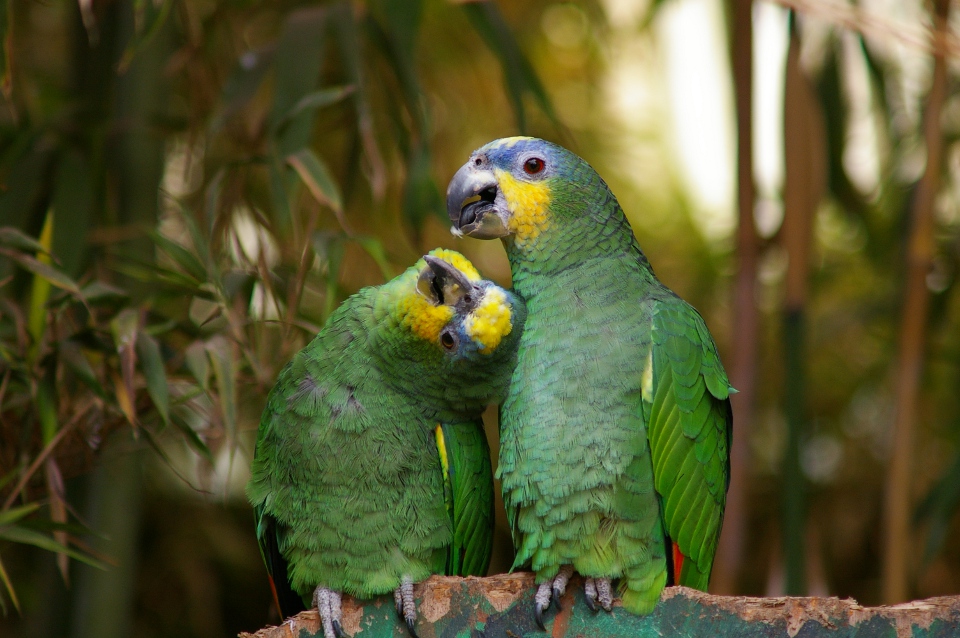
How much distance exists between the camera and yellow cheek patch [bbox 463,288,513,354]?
136cm

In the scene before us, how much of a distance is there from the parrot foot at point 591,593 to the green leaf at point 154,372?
2.34ft

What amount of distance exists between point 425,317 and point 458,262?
10cm

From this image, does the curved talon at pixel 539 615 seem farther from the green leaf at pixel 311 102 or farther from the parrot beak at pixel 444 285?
the green leaf at pixel 311 102

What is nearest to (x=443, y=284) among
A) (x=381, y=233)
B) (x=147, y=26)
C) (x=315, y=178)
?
(x=315, y=178)

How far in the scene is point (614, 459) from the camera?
121cm

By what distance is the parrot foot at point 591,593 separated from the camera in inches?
47.5

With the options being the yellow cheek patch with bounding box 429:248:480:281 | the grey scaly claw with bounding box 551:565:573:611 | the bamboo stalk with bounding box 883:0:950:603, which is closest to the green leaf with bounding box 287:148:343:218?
the yellow cheek patch with bounding box 429:248:480:281

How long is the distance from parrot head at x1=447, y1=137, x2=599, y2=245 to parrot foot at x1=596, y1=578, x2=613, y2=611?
0.50 m

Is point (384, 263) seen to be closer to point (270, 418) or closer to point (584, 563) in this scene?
point (270, 418)

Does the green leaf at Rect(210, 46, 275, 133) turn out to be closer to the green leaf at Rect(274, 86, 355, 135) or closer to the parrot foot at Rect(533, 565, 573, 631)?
the green leaf at Rect(274, 86, 355, 135)

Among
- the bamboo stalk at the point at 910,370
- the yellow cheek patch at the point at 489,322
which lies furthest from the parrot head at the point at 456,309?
the bamboo stalk at the point at 910,370

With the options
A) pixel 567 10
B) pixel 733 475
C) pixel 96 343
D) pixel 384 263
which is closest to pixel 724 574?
pixel 733 475

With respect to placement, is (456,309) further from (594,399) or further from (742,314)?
(742,314)

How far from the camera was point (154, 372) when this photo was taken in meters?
1.51
